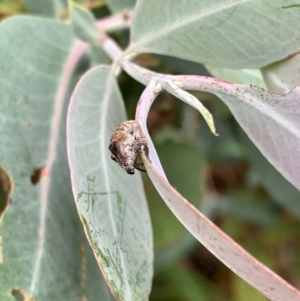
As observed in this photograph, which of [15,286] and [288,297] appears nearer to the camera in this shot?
[288,297]

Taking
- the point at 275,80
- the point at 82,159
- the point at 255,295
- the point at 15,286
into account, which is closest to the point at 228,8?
the point at 275,80

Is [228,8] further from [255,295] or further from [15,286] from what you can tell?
[255,295]

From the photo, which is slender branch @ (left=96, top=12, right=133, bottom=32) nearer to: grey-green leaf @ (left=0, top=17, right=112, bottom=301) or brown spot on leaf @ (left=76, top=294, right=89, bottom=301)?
grey-green leaf @ (left=0, top=17, right=112, bottom=301)

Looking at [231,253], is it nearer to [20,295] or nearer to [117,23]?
[20,295]

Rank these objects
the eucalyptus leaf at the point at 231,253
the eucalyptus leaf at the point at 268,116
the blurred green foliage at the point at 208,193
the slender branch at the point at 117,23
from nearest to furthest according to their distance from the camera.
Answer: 1. the eucalyptus leaf at the point at 231,253
2. the eucalyptus leaf at the point at 268,116
3. the slender branch at the point at 117,23
4. the blurred green foliage at the point at 208,193

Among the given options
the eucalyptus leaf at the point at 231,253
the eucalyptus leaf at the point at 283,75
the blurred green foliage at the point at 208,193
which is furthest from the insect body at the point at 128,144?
the blurred green foliage at the point at 208,193

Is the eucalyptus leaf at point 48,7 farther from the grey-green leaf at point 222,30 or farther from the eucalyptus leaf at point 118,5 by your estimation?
the grey-green leaf at point 222,30
